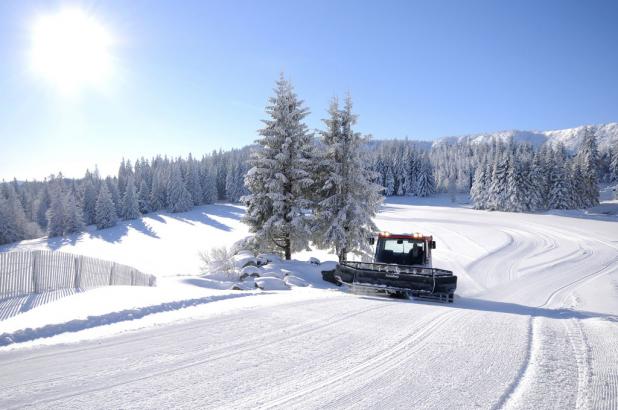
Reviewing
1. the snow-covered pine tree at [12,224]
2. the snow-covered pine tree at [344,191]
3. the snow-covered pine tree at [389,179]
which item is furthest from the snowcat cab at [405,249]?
the snow-covered pine tree at [389,179]

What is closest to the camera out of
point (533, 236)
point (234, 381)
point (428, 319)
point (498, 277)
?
point (234, 381)

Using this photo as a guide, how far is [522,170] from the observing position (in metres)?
61.5

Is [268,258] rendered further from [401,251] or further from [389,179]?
[389,179]

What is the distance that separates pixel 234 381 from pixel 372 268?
8.27 metres

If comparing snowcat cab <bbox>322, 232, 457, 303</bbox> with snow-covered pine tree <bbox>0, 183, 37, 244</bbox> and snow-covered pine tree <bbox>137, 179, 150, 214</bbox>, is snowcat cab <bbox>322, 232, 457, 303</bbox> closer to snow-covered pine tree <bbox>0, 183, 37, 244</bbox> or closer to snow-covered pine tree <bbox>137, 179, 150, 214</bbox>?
snow-covered pine tree <bbox>0, 183, 37, 244</bbox>

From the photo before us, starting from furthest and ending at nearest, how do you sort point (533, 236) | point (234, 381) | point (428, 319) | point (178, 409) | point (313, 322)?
point (533, 236) < point (428, 319) < point (313, 322) < point (234, 381) < point (178, 409)

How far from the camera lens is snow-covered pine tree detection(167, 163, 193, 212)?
78.8 metres

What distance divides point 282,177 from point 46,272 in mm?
11127

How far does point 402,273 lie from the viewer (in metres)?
10.8

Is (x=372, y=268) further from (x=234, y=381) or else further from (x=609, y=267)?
(x=609, y=267)

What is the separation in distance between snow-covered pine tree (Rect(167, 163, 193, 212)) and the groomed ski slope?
7542cm

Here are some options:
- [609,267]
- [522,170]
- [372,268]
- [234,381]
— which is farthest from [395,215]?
[234,381]

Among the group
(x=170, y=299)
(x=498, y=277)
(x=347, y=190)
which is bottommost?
(x=498, y=277)

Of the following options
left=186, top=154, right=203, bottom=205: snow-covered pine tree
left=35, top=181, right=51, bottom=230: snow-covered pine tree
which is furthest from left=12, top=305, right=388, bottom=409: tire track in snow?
left=35, top=181, right=51, bottom=230: snow-covered pine tree
